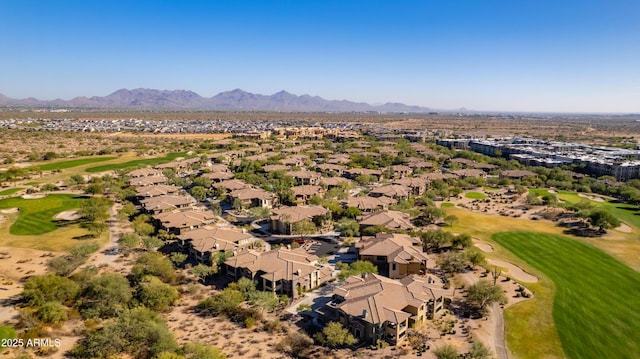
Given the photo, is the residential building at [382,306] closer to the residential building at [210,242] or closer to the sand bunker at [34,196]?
the residential building at [210,242]

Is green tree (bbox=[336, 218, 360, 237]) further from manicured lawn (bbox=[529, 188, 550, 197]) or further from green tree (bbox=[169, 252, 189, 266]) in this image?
manicured lawn (bbox=[529, 188, 550, 197])

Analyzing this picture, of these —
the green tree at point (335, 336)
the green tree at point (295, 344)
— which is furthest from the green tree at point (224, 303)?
the green tree at point (335, 336)

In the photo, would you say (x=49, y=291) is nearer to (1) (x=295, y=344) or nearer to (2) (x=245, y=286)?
(2) (x=245, y=286)

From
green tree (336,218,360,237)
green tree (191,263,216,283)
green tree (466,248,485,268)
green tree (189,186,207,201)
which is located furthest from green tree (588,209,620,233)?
green tree (189,186,207,201)

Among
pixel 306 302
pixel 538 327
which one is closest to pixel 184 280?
pixel 306 302

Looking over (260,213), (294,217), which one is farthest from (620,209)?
(260,213)
